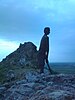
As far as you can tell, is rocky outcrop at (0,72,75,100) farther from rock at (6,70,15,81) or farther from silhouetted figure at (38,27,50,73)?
rock at (6,70,15,81)

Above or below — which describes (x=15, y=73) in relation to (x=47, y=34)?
below

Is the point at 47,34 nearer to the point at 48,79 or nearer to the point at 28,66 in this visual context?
the point at 48,79

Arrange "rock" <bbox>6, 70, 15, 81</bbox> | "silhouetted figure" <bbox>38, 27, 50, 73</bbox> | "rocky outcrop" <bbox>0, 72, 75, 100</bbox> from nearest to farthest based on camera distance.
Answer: "rocky outcrop" <bbox>0, 72, 75, 100</bbox> < "silhouetted figure" <bbox>38, 27, 50, 73</bbox> < "rock" <bbox>6, 70, 15, 81</bbox>

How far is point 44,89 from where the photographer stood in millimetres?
17062

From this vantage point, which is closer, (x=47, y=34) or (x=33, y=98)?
(x=33, y=98)

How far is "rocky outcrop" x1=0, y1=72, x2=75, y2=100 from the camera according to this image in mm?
15591

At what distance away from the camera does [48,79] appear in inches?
790

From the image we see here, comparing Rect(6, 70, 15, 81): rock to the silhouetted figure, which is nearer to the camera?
the silhouetted figure

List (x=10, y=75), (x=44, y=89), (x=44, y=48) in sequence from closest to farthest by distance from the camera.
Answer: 1. (x=44, y=89)
2. (x=44, y=48)
3. (x=10, y=75)

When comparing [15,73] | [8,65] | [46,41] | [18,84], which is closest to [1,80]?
[15,73]

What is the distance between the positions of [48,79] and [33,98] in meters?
4.00

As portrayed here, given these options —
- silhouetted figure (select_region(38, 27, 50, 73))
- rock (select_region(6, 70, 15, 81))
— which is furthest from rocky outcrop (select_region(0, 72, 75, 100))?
rock (select_region(6, 70, 15, 81))

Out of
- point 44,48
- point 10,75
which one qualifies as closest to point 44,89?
point 44,48

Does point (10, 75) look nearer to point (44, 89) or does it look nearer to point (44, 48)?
point (44, 48)
